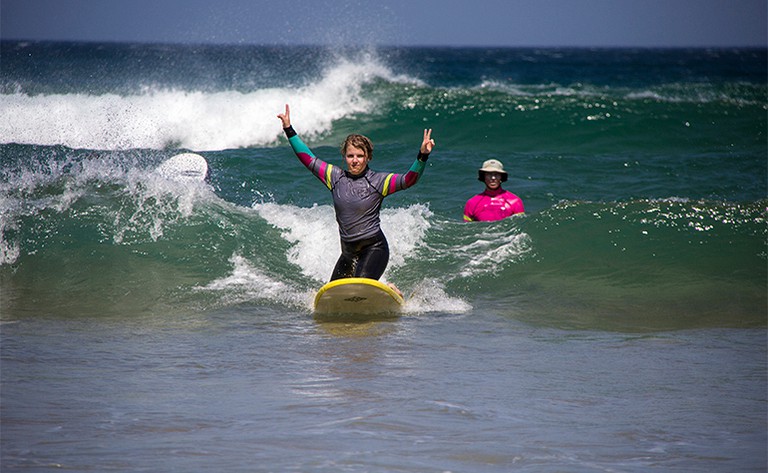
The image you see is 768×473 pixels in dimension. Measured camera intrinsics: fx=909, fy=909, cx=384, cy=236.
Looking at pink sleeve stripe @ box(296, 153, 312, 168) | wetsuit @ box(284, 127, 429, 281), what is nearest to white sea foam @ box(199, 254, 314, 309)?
wetsuit @ box(284, 127, 429, 281)

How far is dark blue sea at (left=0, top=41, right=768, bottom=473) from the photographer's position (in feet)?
14.6

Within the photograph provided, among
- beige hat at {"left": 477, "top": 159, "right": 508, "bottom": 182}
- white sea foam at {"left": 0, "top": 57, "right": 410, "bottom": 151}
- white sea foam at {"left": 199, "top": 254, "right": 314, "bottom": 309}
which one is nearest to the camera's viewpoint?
white sea foam at {"left": 199, "top": 254, "right": 314, "bottom": 309}

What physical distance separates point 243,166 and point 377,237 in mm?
7167

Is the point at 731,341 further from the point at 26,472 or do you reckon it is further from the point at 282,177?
the point at 282,177

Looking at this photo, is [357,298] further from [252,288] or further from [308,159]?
[252,288]

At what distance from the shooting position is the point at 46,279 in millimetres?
8750

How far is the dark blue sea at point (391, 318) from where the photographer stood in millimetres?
A: 4461

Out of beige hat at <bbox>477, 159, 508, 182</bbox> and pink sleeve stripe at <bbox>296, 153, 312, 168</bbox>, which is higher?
beige hat at <bbox>477, 159, 508, 182</bbox>

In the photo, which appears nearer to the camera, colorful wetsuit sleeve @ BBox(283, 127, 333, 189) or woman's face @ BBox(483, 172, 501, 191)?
colorful wetsuit sleeve @ BBox(283, 127, 333, 189)

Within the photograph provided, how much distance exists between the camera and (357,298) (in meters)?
7.41

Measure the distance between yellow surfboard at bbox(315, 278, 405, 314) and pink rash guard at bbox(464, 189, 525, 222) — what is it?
311 centimetres

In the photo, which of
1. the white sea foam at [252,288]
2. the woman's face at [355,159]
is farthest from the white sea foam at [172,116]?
the woman's face at [355,159]

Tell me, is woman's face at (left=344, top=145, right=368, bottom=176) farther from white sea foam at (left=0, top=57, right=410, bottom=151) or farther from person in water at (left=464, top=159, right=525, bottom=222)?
white sea foam at (left=0, top=57, right=410, bottom=151)

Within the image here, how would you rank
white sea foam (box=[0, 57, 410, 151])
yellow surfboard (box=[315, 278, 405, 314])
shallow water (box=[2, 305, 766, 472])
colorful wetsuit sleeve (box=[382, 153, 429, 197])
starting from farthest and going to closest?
1. white sea foam (box=[0, 57, 410, 151])
2. yellow surfboard (box=[315, 278, 405, 314])
3. colorful wetsuit sleeve (box=[382, 153, 429, 197])
4. shallow water (box=[2, 305, 766, 472])
